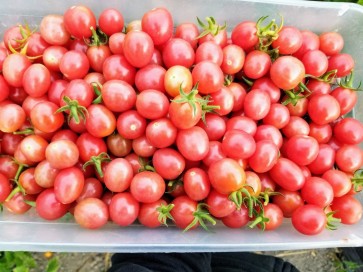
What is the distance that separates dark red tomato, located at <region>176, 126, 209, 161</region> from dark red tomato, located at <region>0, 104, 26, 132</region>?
17.3 inches

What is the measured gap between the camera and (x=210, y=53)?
1.03 metres

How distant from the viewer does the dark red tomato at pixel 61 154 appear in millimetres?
931

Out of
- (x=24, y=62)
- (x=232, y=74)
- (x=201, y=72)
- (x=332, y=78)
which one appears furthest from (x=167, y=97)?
(x=332, y=78)

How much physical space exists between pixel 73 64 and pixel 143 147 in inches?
11.7

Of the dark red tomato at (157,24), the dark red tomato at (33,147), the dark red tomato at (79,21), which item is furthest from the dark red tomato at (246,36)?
the dark red tomato at (33,147)

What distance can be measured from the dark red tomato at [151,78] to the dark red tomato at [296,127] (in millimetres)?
391

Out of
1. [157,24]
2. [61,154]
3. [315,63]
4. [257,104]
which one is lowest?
[61,154]

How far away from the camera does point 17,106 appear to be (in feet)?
3.31

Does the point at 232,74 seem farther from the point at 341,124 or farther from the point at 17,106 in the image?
the point at 17,106

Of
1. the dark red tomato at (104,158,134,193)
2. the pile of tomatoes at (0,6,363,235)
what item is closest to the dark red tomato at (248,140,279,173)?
the pile of tomatoes at (0,6,363,235)

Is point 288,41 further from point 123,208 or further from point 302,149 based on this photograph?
point 123,208

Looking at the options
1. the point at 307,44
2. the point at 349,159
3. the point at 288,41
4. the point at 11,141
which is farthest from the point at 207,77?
the point at 11,141

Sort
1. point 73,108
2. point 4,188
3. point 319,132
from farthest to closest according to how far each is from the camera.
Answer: point 319,132, point 4,188, point 73,108

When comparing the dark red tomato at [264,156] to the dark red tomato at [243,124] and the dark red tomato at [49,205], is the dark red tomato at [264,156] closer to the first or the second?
the dark red tomato at [243,124]
